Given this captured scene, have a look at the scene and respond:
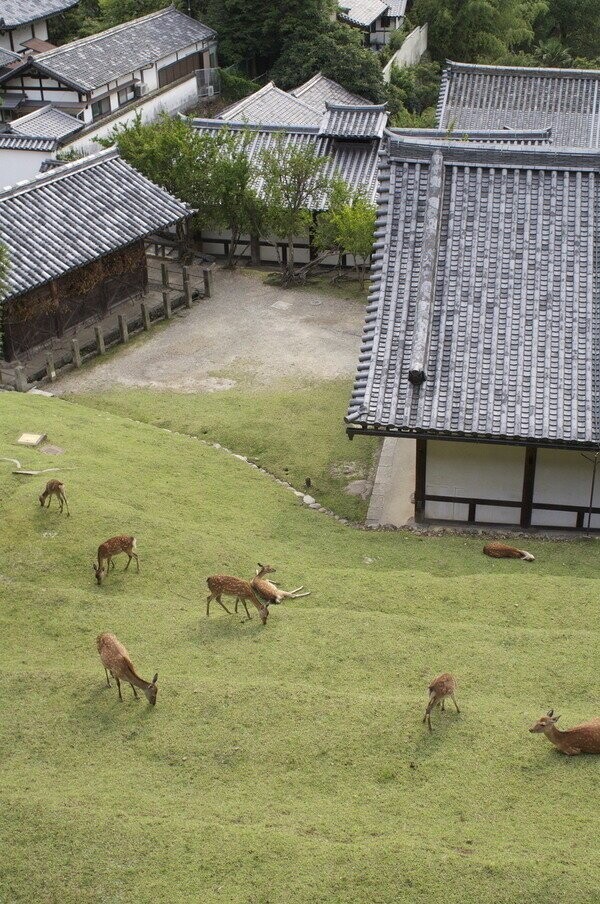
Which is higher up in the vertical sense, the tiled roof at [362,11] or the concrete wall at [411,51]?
the tiled roof at [362,11]

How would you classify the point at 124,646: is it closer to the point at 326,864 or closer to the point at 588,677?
the point at 326,864

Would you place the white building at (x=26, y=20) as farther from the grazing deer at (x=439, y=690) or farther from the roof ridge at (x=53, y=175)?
the grazing deer at (x=439, y=690)

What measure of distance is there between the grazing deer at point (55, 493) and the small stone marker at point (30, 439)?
14.3 feet

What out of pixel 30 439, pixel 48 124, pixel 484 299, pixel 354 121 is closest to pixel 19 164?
pixel 48 124

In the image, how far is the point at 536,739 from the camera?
48.9 feet

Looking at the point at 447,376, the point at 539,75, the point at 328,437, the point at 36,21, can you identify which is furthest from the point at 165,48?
the point at 447,376

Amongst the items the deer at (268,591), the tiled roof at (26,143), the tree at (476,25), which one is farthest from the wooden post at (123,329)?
the tree at (476,25)

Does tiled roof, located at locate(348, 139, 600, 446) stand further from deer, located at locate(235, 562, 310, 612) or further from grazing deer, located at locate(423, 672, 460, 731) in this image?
grazing deer, located at locate(423, 672, 460, 731)

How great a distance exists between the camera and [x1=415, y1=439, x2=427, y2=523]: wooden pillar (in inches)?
930

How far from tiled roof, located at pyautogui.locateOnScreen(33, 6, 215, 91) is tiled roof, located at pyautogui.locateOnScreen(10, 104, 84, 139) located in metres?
3.75

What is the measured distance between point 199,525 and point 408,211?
937 centimetres

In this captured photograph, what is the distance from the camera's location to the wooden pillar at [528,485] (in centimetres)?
2313

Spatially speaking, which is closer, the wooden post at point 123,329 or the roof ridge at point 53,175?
the roof ridge at point 53,175

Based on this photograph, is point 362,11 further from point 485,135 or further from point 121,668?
point 121,668
